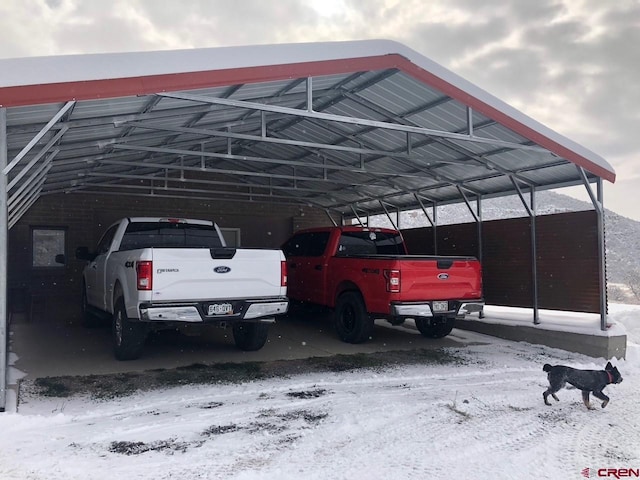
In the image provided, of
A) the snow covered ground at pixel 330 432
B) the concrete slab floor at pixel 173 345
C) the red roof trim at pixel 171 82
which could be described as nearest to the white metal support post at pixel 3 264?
the snow covered ground at pixel 330 432

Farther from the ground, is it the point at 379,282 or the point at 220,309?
the point at 379,282

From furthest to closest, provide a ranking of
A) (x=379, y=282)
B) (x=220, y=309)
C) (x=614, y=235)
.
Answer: (x=614, y=235)
(x=379, y=282)
(x=220, y=309)

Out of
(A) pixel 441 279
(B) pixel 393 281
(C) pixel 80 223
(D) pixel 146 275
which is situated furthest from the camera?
(C) pixel 80 223

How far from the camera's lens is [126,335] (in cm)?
741

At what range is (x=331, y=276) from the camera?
999 centimetres

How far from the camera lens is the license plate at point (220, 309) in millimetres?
7094

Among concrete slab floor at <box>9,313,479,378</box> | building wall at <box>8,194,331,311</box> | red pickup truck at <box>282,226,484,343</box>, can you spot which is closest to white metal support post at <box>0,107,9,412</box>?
concrete slab floor at <box>9,313,479,378</box>

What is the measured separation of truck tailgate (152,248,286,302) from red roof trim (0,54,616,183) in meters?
2.18

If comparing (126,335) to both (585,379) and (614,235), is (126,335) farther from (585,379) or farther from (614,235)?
(614,235)

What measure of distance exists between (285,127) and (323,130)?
92 cm

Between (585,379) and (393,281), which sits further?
(393,281)

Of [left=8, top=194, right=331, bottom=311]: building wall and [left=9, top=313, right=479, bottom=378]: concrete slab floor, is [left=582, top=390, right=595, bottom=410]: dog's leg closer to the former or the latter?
[left=9, top=313, right=479, bottom=378]: concrete slab floor

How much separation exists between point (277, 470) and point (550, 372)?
11.0 feet

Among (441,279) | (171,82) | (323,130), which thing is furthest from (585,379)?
(323,130)
